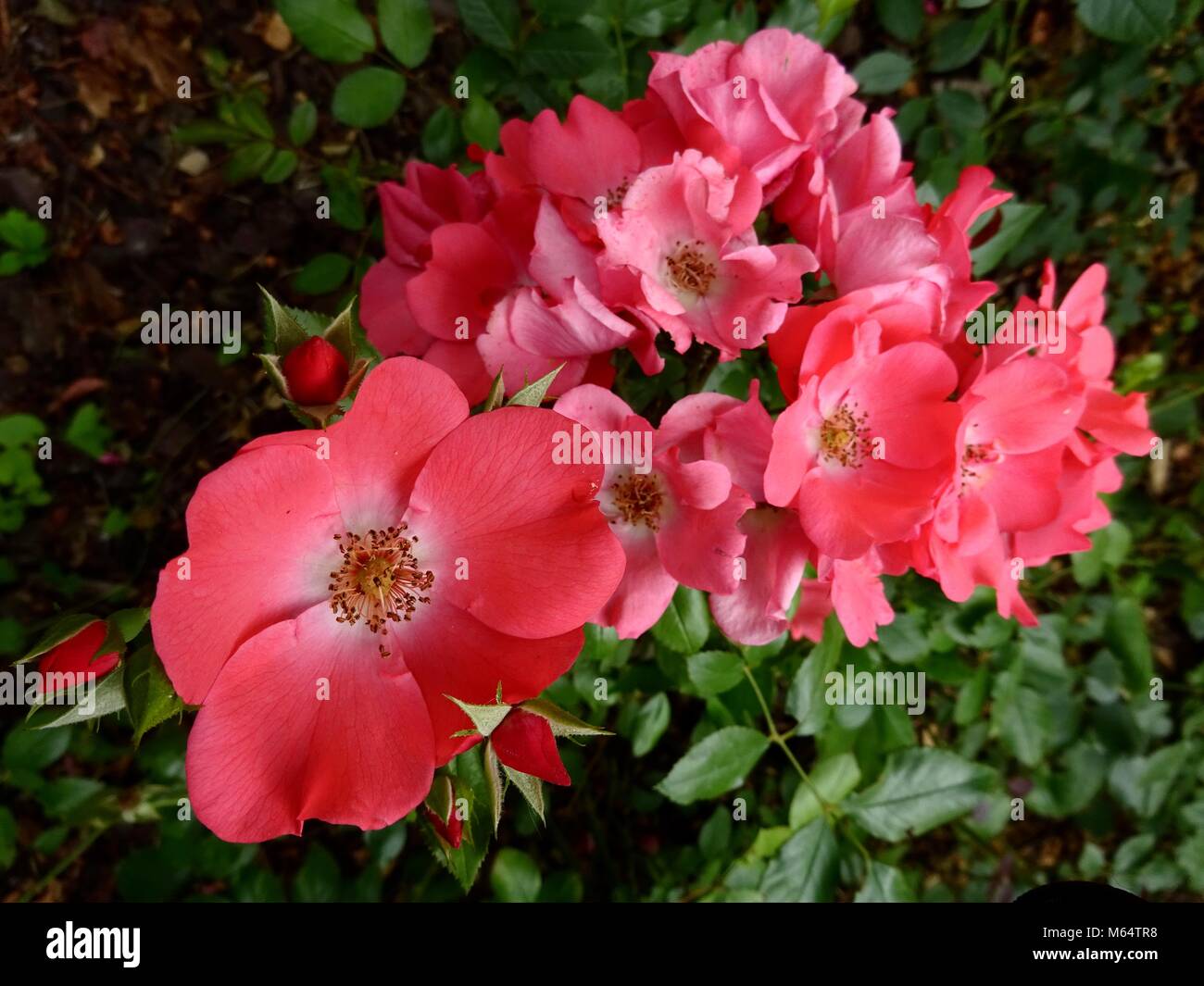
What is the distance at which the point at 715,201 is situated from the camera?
124 centimetres

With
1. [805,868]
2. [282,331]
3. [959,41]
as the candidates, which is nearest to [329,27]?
[282,331]

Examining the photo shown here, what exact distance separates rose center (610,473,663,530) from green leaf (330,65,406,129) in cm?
104

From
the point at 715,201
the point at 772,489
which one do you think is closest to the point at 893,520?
the point at 772,489

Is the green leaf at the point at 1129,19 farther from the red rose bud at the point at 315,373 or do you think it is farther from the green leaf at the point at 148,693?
the green leaf at the point at 148,693

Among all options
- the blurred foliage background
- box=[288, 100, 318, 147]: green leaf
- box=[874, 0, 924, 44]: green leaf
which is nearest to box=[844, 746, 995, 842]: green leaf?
the blurred foliage background

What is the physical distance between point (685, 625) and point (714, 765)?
1.28 feet

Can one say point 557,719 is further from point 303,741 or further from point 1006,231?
point 1006,231

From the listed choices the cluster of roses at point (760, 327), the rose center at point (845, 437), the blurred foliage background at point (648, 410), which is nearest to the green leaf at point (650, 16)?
Result: the blurred foliage background at point (648, 410)

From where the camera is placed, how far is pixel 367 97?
6.11ft

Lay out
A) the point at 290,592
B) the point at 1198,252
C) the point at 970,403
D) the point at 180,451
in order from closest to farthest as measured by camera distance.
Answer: the point at 290,592 < the point at 970,403 < the point at 180,451 < the point at 1198,252

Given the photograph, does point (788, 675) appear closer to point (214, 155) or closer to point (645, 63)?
point (645, 63)

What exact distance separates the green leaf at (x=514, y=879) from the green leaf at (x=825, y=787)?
1.90 feet

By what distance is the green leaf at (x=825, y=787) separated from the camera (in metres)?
1.85

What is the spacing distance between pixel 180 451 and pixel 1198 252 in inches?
148
